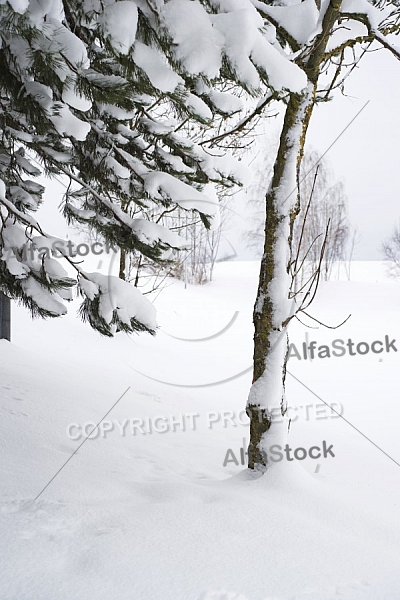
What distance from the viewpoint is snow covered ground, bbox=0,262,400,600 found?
182 centimetres

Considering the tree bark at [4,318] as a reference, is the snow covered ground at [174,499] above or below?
below

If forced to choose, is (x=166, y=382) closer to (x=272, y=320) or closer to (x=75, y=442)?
(x=75, y=442)

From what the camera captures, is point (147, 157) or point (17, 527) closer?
point (17, 527)

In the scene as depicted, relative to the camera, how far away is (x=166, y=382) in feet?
22.1

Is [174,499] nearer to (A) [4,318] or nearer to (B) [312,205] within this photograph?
(A) [4,318]

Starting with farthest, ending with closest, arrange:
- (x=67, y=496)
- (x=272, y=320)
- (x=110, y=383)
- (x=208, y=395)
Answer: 1. (x=208, y=395)
2. (x=110, y=383)
3. (x=272, y=320)
4. (x=67, y=496)

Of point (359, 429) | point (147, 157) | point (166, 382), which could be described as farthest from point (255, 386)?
point (166, 382)

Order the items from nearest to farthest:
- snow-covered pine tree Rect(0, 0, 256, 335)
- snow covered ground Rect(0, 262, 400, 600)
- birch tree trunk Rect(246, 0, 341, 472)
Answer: snow covered ground Rect(0, 262, 400, 600) < snow-covered pine tree Rect(0, 0, 256, 335) < birch tree trunk Rect(246, 0, 341, 472)

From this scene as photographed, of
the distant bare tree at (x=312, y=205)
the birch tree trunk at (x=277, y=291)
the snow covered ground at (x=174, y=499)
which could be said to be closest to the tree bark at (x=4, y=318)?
the snow covered ground at (x=174, y=499)

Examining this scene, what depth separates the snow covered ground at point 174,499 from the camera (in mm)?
1815

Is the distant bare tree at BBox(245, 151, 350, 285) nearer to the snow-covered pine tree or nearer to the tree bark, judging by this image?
the tree bark

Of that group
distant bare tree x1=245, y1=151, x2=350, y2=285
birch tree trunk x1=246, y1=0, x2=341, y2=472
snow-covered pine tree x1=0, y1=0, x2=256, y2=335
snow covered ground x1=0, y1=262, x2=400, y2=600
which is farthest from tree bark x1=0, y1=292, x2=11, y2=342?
distant bare tree x1=245, y1=151, x2=350, y2=285

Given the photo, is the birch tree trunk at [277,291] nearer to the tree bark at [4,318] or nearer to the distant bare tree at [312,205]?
the tree bark at [4,318]

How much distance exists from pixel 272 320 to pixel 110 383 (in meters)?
2.88
